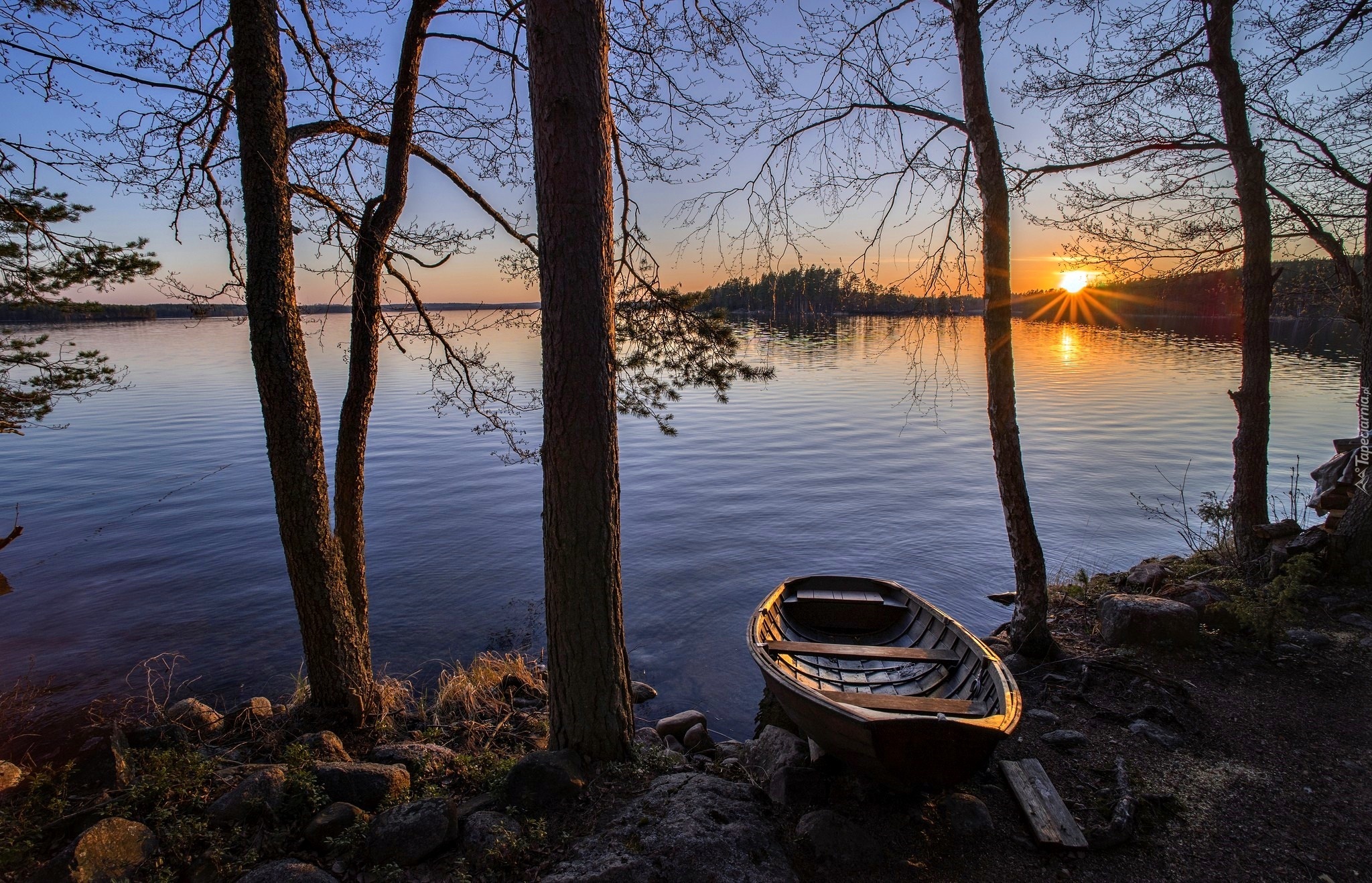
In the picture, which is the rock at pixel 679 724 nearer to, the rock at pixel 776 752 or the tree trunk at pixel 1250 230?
the rock at pixel 776 752

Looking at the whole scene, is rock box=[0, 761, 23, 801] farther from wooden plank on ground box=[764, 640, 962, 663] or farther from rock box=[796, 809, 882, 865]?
wooden plank on ground box=[764, 640, 962, 663]

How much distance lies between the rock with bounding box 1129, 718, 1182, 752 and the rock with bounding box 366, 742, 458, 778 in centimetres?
508

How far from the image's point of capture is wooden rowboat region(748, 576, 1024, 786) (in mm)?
4054

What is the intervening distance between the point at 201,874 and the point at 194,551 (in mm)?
11673

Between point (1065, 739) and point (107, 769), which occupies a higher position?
point (107, 769)

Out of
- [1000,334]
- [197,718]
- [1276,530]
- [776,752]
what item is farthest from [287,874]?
[1276,530]

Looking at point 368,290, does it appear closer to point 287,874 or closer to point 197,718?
point 197,718

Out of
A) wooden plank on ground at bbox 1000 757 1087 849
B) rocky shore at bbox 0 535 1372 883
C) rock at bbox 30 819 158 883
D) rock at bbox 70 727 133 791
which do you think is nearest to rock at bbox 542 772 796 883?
rocky shore at bbox 0 535 1372 883

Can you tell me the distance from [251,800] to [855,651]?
4561mm

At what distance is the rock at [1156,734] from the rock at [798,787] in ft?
8.31

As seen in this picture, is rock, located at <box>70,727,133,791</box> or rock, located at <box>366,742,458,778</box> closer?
rock, located at <box>70,727,133,791</box>

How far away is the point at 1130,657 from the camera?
6316 millimetres

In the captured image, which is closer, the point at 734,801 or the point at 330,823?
the point at 330,823

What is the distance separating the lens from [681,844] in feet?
11.9
